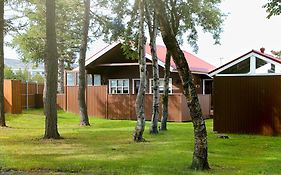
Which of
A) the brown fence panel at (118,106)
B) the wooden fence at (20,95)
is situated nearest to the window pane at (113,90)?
the brown fence panel at (118,106)

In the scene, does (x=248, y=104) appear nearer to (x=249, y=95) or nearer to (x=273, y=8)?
(x=249, y=95)

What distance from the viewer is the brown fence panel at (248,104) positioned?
18.4m

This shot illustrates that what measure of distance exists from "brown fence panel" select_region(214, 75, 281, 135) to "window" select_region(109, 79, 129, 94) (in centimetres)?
1389

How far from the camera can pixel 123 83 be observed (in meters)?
33.1

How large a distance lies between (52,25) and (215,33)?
31.0 ft

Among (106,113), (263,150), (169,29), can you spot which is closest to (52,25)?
(169,29)

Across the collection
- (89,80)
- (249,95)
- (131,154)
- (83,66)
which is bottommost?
(131,154)

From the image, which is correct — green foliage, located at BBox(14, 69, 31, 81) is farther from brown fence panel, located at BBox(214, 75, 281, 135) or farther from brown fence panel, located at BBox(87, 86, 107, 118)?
brown fence panel, located at BBox(214, 75, 281, 135)

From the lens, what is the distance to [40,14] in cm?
2491

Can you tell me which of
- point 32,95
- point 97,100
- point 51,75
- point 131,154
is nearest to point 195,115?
point 131,154

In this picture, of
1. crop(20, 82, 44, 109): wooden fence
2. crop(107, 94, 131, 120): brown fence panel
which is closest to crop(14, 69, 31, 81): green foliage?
crop(20, 82, 44, 109): wooden fence

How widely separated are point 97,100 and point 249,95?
46.1 ft

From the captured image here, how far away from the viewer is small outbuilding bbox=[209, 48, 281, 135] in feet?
60.3

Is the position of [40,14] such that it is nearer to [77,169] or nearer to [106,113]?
[106,113]
